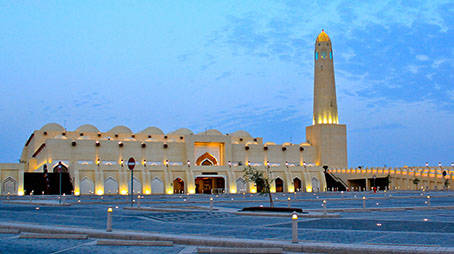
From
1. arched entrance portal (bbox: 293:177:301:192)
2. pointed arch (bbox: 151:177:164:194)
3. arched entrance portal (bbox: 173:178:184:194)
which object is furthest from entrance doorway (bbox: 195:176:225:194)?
arched entrance portal (bbox: 293:177:301:192)

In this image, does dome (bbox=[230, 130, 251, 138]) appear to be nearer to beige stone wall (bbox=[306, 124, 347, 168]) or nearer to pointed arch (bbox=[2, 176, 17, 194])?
beige stone wall (bbox=[306, 124, 347, 168])

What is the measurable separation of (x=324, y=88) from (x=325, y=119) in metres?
5.18

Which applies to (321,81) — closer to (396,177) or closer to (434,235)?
(396,177)

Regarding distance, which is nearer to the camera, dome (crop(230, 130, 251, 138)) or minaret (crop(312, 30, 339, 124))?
minaret (crop(312, 30, 339, 124))

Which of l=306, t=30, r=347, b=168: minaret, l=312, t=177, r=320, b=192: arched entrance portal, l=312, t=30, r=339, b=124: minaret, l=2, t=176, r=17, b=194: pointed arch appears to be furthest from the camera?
l=312, t=30, r=339, b=124: minaret

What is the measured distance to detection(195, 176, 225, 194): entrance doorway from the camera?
210ft

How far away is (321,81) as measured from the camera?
84562 millimetres

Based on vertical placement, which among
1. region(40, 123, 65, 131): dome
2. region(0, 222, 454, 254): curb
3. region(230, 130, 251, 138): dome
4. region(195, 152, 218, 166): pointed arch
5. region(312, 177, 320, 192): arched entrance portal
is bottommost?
region(0, 222, 454, 254): curb

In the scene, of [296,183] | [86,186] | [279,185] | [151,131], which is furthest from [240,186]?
[151,131]

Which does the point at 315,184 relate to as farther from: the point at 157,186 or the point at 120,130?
the point at 120,130

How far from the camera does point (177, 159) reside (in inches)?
2854

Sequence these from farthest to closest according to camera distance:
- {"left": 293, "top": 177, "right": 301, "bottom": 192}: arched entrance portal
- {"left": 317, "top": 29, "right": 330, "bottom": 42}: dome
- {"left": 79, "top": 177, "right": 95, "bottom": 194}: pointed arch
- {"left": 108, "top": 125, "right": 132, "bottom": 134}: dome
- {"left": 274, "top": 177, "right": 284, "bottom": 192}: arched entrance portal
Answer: {"left": 317, "top": 29, "right": 330, "bottom": 42}: dome → {"left": 108, "top": 125, "right": 132, "bottom": 134}: dome → {"left": 293, "top": 177, "right": 301, "bottom": 192}: arched entrance portal → {"left": 274, "top": 177, "right": 284, "bottom": 192}: arched entrance portal → {"left": 79, "top": 177, "right": 95, "bottom": 194}: pointed arch

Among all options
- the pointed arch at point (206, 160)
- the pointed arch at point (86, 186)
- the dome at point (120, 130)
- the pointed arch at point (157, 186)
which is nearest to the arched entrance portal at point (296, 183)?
the pointed arch at point (206, 160)

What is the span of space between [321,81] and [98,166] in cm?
4261
